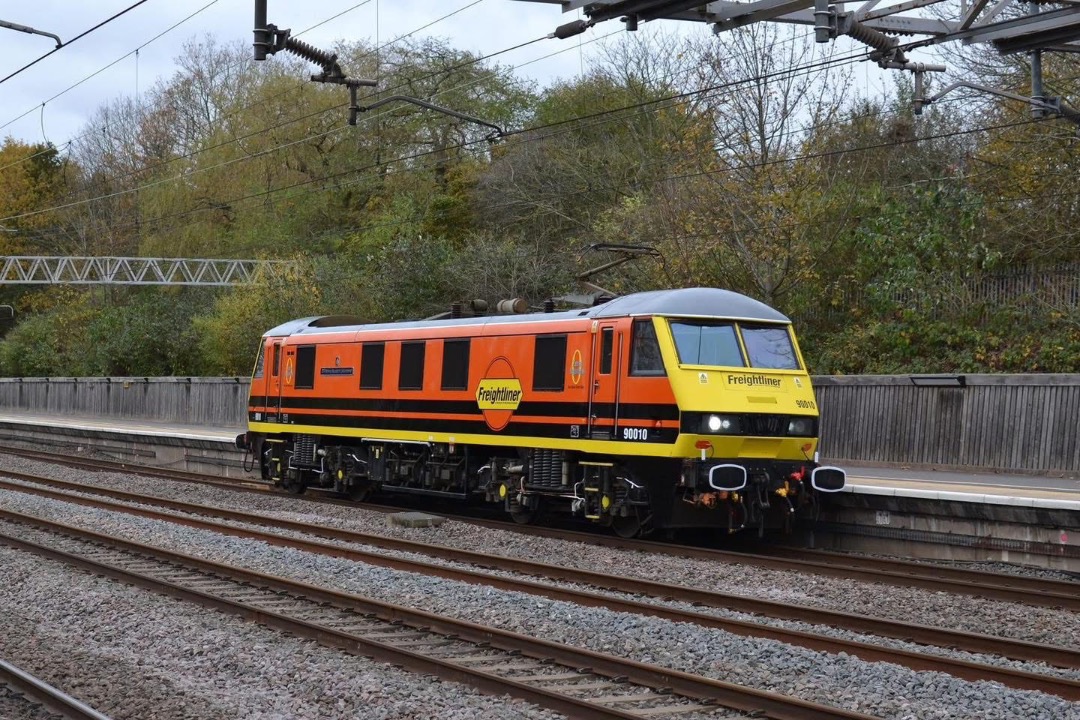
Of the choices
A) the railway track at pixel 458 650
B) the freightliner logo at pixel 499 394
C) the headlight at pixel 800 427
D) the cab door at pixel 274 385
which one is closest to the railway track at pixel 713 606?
the railway track at pixel 458 650

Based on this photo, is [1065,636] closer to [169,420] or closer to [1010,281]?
[1010,281]

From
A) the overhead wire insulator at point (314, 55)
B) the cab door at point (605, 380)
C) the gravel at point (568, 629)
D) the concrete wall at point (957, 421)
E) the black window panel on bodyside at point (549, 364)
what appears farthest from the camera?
the concrete wall at point (957, 421)

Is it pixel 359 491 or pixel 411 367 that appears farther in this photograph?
pixel 359 491

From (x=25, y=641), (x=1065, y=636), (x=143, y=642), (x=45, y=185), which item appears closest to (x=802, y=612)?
(x=1065, y=636)

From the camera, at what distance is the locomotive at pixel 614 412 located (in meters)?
15.0

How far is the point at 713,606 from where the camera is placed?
1163cm

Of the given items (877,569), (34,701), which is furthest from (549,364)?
(34,701)

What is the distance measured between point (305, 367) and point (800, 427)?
10076mm

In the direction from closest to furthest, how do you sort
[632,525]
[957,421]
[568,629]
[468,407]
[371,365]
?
[568,629]
[632,525]
[468,407]
[371,365]
[957,421]

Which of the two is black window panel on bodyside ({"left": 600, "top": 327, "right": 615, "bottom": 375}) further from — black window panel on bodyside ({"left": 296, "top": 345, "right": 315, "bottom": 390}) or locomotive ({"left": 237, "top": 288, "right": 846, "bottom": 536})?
black window panel on bodyside ({"left": 296, "top": 345, "right": 315, "bottom": 390})

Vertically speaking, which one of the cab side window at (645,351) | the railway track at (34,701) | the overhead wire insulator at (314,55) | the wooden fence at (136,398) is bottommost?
the railway track at (34,701)

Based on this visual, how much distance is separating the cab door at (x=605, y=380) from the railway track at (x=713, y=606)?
239cm

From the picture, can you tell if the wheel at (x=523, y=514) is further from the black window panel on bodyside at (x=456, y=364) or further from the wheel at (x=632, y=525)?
the black window panel on bodyside at (x=456, y=364)

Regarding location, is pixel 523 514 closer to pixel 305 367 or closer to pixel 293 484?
pixel 305 367
